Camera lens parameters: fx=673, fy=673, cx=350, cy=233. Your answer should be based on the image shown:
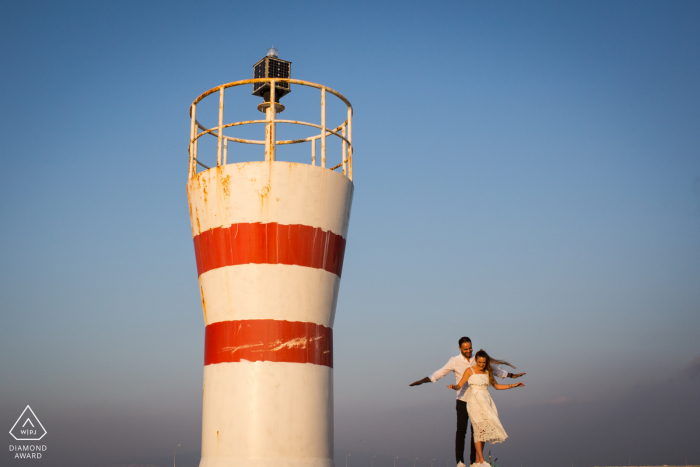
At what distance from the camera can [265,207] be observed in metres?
13.1

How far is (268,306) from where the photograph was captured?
1281 cm

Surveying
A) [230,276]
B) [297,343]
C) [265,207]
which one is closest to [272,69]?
[265,207]

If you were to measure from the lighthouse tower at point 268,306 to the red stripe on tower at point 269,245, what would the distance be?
2 centimetres

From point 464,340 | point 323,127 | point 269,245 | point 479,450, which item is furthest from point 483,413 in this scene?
point 323,127

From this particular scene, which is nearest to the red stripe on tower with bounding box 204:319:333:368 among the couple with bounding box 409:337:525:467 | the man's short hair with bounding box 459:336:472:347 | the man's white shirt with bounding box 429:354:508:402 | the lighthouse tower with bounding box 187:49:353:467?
A: the lighthouse tower with bounding box 187:49:353:467

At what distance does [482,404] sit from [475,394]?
0.68 ft

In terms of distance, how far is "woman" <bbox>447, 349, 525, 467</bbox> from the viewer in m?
11.8

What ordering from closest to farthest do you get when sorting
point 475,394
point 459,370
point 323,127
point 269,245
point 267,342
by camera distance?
point 475,394 → point 459,370 → point 267,342 → point 269,245 → point 323,127

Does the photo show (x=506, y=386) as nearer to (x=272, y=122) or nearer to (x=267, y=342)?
(x=267, y=342)

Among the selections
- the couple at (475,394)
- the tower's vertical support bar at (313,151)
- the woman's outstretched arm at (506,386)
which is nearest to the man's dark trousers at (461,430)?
the couple at (475,394)

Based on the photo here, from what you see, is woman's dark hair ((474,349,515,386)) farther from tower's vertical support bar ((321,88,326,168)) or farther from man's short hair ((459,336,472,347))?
tower's vertical support bar ((321,88,326,168))

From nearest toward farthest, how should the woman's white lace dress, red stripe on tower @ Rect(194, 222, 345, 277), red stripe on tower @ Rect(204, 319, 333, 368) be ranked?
the woman's white lace dress < red stripe on tower @ Rect(204, 319, 333, 368) < red stripe on tower @ Rect(194, 222, 345, 277)

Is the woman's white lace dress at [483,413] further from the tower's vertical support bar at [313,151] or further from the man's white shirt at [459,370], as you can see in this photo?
the tower's vertical support bar at [313,151]

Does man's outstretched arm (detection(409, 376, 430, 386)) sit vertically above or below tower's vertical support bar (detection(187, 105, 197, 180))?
below
